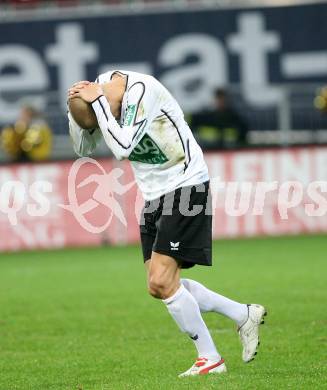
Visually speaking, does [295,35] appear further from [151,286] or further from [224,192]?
[151,286]

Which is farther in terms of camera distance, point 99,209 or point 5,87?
point 5,87

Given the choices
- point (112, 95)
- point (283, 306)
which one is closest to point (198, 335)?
point (112, 95)

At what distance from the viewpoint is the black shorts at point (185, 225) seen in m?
7.08

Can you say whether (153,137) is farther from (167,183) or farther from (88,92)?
(88,92)

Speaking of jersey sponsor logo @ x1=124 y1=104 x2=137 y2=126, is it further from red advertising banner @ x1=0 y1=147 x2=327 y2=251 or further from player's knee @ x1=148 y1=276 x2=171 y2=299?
red advertising banner @ x1=0 y1=147 x2=327 y2=251

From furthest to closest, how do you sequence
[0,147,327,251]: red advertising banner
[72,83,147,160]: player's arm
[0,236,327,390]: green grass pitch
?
[0,147,327,251]: red advertising banner, [0,236,327,390]: green grass pitch, [72,83,147,160]: player's arm

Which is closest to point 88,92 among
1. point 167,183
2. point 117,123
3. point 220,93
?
point 117,123

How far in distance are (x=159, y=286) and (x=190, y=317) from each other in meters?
0.30

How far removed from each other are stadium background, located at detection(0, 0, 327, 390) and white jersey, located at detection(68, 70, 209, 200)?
1317mm

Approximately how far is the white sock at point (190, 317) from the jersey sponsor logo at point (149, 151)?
822 mm

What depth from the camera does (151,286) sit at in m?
7.09

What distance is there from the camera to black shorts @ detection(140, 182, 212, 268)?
279 inches

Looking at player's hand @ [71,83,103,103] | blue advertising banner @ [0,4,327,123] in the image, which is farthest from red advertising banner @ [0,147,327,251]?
player's hand @ [71,83,103,103]

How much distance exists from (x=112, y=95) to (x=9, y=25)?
15.4 m
